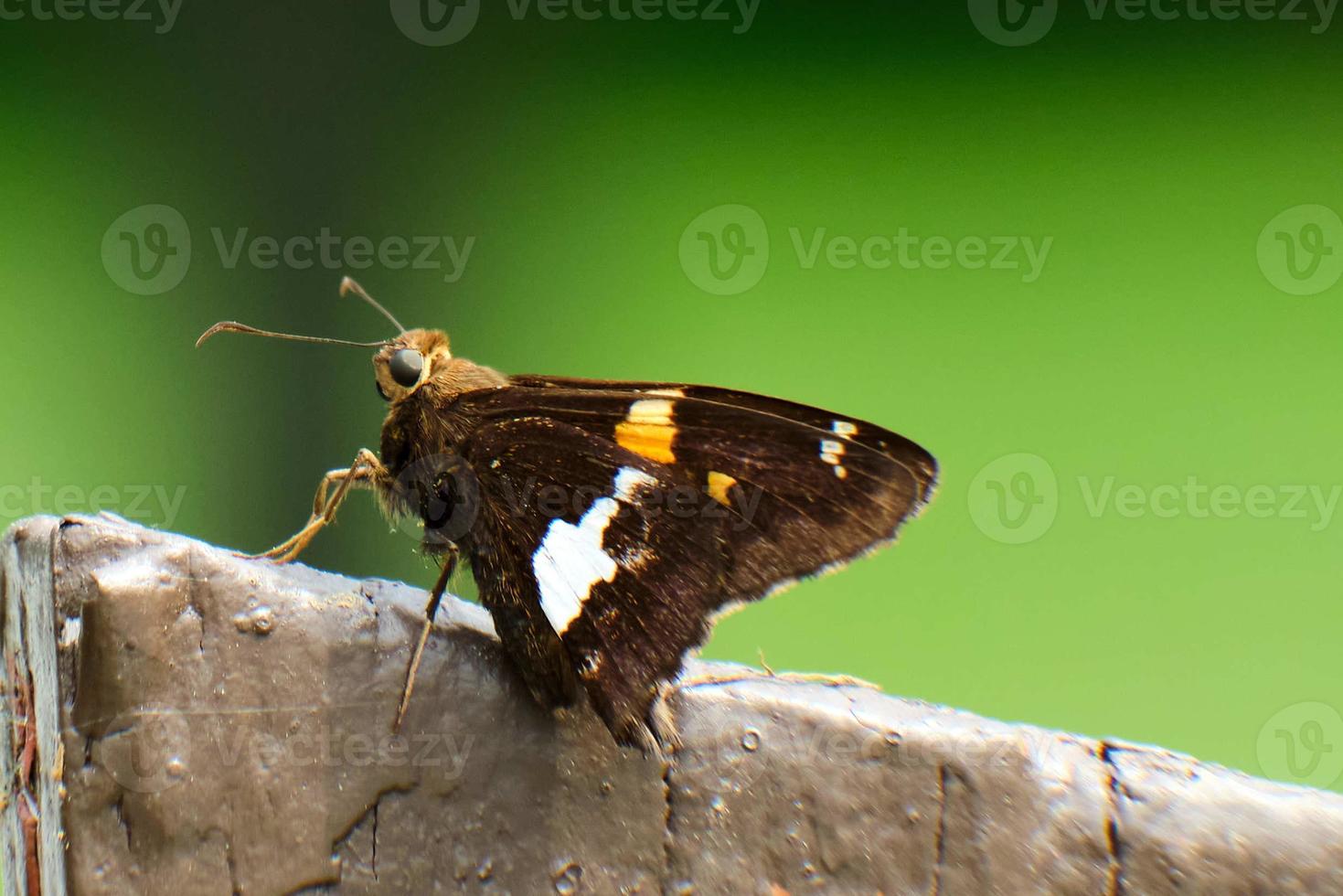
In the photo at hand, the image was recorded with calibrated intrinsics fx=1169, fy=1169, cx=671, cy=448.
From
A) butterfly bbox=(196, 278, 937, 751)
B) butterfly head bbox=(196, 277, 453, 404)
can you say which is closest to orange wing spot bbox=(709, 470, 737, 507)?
butterfly bbox=(196, 278, 937, 751)

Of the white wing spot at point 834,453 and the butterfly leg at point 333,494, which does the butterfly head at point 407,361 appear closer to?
the butterfly leg at point 333,494

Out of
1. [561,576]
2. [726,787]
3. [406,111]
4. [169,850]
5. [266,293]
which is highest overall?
[406,111]

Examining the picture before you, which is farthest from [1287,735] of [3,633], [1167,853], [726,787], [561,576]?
[3,633]

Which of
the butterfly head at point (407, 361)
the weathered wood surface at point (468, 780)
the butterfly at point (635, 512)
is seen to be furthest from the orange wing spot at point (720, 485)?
the butterfly head at point (407, 361)

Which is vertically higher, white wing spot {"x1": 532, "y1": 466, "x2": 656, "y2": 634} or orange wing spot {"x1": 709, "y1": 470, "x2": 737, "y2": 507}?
orange wing spot {"x1": 709, "y1": 470, "x2": 737, "y2": 507}

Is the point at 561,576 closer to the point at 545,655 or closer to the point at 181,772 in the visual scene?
the point at 545,655

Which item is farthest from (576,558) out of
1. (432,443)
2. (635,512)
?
(432,443)

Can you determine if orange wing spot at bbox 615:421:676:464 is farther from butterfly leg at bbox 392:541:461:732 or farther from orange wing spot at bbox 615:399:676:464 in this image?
butterfly leg at bbox 392:541:461:732
